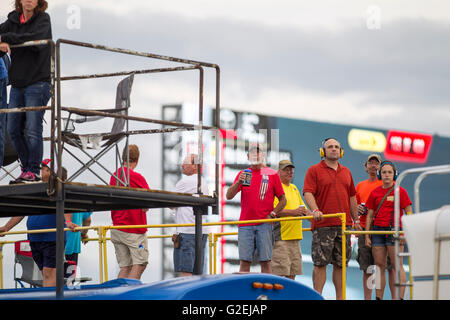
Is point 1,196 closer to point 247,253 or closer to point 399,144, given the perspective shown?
point 247,253

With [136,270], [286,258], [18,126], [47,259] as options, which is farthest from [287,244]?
[18,126]

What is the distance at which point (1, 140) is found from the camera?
28.9 feet

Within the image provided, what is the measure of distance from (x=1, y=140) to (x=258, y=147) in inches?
163

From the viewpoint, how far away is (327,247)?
37.6 ft

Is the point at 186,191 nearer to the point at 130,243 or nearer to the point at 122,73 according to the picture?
the point at 130,243

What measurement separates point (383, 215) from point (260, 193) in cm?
187

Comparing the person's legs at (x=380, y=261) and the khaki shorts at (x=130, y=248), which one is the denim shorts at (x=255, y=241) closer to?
the khaki shorts at (x=130, y=248)

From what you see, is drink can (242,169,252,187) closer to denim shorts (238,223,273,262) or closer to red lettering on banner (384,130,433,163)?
denim shorts (238,223,273,262)

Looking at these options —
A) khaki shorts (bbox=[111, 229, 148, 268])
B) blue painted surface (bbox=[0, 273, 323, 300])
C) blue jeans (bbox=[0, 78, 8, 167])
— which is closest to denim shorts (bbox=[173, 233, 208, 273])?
khaki shorts (bbox=[111, 229, 148, 268])

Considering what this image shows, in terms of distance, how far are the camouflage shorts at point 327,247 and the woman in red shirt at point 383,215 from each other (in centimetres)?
87

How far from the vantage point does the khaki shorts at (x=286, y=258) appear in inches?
484

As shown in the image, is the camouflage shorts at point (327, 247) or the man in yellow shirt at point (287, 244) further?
the man in yellow shirt at point (287, 244)

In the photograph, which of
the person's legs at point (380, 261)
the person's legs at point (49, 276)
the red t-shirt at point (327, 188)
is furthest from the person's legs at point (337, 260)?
the person's legs at point (49, 276)
